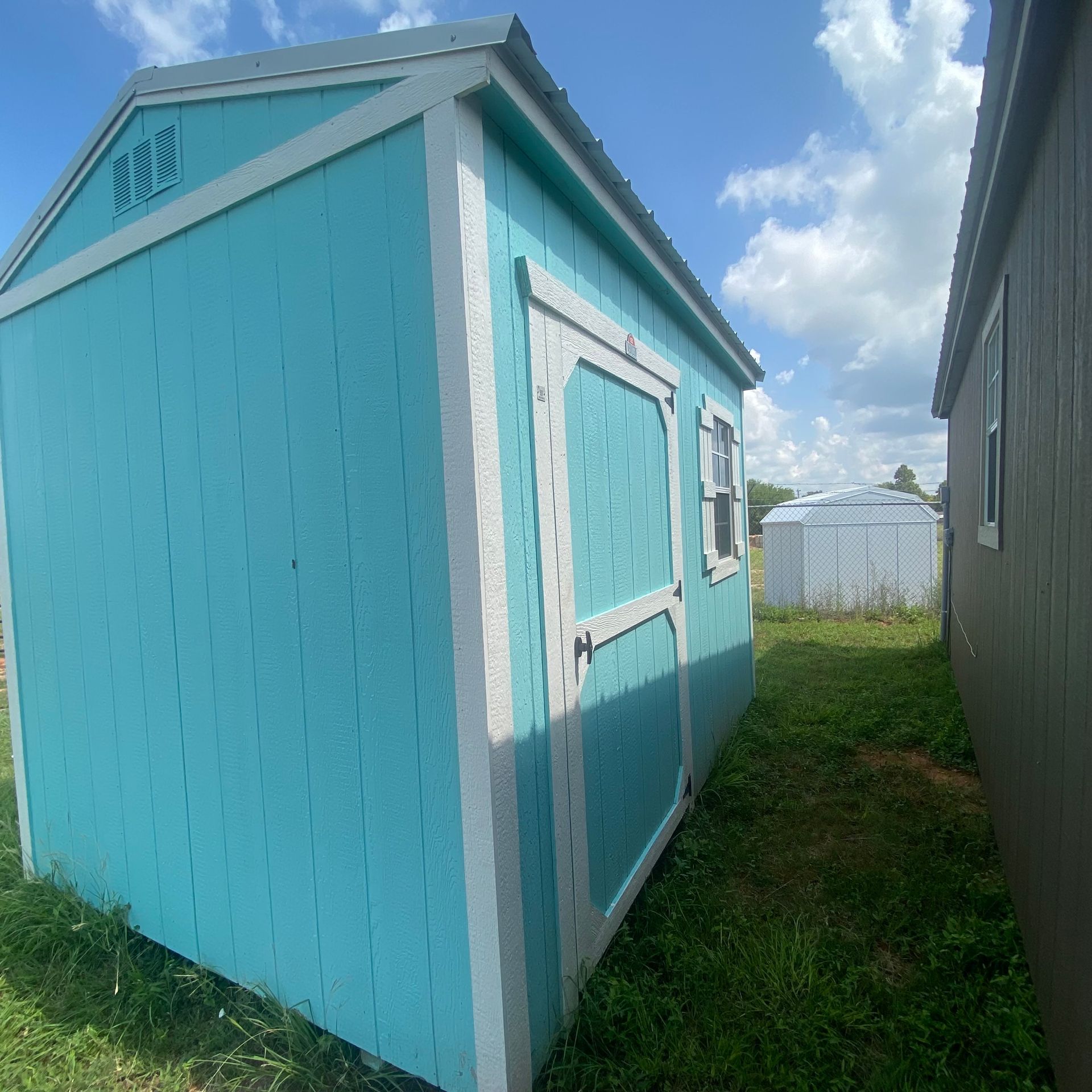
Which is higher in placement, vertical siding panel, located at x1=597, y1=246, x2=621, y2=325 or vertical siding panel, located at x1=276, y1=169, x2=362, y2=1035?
vertical siding panel, located at x1=597, y1=246, x2=621, y2=325

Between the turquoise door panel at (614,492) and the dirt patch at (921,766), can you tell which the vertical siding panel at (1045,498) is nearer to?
the turquoise door panel at (614,492)

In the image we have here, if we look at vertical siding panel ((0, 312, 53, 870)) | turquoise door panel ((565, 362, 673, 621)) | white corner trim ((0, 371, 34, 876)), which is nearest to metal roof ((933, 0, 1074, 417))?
turquoise door panel ((565, 362, 673, 621))

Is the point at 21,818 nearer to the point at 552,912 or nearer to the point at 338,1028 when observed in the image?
the point at 338,1028

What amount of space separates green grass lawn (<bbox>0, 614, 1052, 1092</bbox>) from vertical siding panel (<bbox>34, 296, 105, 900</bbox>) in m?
0.29

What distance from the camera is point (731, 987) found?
2.25 metres

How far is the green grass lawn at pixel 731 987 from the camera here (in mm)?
1938

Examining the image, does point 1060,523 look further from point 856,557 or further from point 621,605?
point 856,557

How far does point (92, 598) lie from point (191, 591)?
70 centimetres

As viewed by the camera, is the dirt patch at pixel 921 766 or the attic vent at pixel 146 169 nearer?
the attic vent at pixel 146 169

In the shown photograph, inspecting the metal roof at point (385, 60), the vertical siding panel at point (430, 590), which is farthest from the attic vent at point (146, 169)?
the vertical siding panel at point (430, 590)

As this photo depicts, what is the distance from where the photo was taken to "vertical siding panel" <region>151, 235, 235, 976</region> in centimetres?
229

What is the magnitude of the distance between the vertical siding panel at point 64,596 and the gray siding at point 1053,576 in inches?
133

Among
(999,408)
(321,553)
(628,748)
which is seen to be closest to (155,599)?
(321,553)

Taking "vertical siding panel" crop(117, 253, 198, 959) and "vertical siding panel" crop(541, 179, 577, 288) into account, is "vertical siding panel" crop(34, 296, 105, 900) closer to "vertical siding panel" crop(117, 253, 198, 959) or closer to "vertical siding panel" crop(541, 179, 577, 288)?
"vertical siding panel" crop(117, 253, 198, 959)
